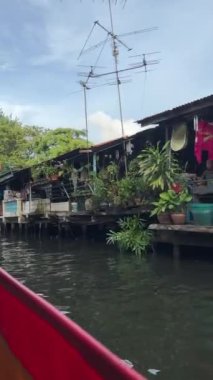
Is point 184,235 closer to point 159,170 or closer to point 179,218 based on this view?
point 179,218

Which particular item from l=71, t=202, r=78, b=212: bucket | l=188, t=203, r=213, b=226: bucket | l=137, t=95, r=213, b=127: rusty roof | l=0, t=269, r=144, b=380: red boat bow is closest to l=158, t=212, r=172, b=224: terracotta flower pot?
l=188, t=203, r=213, b=226: bucket

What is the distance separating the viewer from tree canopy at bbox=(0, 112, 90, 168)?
108 feet

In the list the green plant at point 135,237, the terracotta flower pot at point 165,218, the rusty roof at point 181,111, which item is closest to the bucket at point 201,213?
the terracotta flower pot at point 165,218

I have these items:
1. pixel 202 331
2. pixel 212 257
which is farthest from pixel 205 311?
pixel 212 257

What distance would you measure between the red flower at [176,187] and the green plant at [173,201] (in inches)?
3.2

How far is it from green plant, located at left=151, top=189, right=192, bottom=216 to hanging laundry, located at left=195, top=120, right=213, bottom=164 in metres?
1.07

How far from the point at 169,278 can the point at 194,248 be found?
350 cm

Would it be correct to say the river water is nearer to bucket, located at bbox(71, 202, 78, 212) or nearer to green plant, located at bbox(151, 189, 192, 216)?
green plant, located at bbox(151, 189, 192, 216)

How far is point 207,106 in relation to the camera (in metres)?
11.5

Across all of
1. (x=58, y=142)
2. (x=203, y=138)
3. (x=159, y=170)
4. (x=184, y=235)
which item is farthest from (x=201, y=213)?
(x=58, y=142)

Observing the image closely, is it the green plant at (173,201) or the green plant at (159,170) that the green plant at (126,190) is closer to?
the green plant at (159,170)

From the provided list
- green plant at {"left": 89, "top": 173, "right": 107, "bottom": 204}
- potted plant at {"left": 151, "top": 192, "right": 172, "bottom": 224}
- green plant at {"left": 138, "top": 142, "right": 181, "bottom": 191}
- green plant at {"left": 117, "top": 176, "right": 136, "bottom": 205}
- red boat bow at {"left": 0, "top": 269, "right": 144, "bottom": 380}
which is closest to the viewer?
red boat bow at {"left": 0, "top": 269, "right": 144, "bottom": 380}

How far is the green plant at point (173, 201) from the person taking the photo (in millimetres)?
11625

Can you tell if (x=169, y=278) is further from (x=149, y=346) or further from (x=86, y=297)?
(x=149, y=346)
